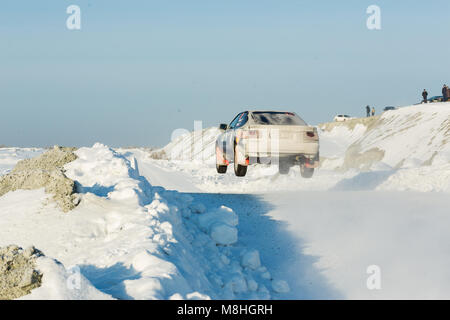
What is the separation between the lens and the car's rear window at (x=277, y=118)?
371 inches

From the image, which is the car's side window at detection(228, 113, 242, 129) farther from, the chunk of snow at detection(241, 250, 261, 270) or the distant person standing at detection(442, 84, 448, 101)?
the distant person standing at detection(442, 84, 448, 101)

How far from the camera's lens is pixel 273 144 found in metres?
8.94

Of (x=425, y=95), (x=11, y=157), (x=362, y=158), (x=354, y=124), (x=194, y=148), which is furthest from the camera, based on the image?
(x=194, y=148)

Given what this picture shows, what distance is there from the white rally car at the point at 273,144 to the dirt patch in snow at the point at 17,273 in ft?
13.2

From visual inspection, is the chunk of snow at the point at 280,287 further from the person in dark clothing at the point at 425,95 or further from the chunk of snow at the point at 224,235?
the person in dark clothing at the point at 425,95

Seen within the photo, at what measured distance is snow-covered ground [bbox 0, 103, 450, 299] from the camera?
6375mm

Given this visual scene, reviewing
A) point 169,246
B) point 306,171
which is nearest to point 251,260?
point 306,171

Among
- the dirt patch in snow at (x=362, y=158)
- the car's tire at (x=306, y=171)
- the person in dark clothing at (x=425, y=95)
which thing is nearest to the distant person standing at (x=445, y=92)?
the person in dark clothing at (x=425, y=95)

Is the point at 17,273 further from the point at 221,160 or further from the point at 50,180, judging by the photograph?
the point at 221,160

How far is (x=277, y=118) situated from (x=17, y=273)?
5698 mm

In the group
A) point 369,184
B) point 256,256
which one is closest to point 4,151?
point 369,184

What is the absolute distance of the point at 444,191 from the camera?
14.5 metres
